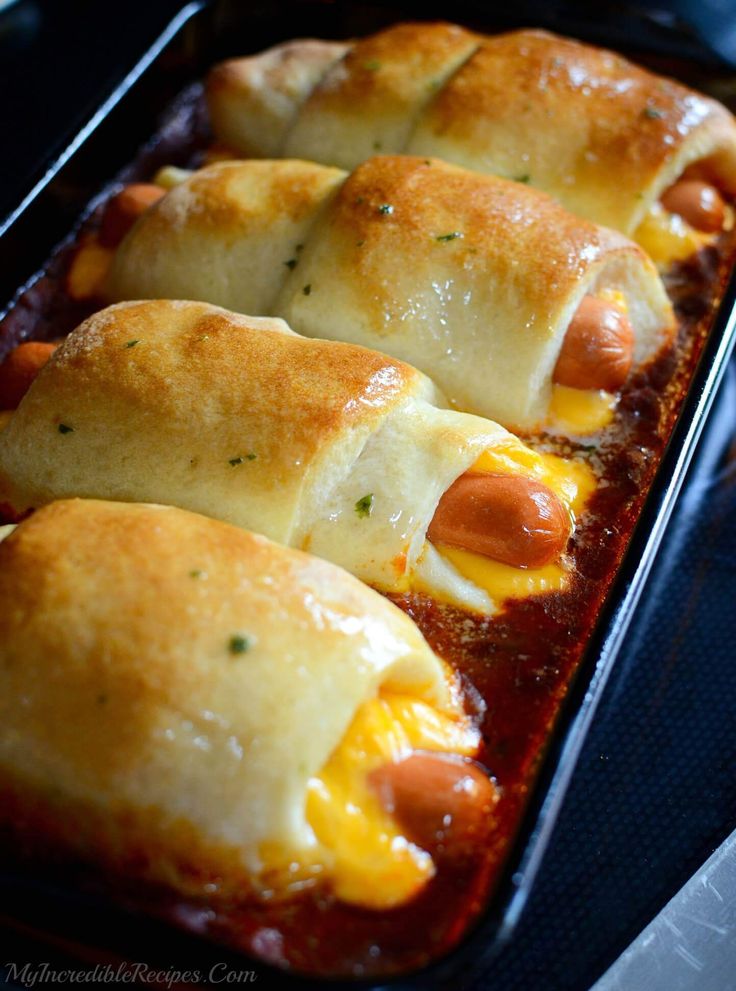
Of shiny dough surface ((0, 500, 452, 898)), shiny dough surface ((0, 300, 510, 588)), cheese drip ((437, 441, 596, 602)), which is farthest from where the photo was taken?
cheese drip ((437, 441, 596, 602))

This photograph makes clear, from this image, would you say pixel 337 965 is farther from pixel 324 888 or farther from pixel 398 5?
pixel 398 5

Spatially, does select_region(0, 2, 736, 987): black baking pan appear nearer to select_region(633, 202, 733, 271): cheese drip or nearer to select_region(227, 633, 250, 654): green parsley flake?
select_region(633, 202, 733, 271): cheese drip

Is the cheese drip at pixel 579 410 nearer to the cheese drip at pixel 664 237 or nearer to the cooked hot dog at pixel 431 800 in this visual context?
the cheese drip at pixel 664 237

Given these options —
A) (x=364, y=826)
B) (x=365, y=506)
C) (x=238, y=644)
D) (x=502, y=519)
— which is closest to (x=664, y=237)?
(x=502, y=519)

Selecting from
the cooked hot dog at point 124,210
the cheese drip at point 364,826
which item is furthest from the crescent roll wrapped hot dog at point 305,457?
the cooked hot dog at point 124,210

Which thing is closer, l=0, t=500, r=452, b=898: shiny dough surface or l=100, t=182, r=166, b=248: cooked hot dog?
l=0, t=500, r=452, b=898: shiny dough surface

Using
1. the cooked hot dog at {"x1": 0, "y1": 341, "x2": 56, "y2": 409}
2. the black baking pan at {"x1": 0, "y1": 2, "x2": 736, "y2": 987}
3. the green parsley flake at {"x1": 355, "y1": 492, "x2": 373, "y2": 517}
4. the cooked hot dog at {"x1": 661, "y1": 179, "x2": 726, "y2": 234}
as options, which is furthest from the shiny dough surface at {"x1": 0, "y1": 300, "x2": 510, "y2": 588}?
the cooked hot dog at {"x1": 661, "y1": 179, "x2": 726, "y2": 234}
